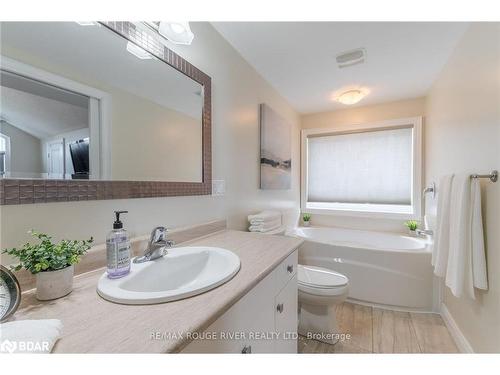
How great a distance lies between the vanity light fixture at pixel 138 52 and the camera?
0.97 metres

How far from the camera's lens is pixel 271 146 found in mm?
2283

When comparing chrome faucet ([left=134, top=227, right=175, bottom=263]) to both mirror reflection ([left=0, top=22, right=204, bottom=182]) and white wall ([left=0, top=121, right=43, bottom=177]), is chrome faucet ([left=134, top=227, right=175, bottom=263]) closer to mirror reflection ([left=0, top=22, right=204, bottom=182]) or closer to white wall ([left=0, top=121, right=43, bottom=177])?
mirror reflection ([left=0, top=22, right=204, bottom=182])

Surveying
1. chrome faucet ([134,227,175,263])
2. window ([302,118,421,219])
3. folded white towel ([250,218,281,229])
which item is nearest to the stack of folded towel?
folded white towel ([250,218,281,229])

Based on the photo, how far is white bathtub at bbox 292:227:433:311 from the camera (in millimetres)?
1923

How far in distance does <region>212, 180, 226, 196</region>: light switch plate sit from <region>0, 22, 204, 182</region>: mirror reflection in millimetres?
324

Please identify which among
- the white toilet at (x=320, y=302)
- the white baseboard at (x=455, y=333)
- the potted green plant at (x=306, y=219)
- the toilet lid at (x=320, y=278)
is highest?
the potted green plant at (x=306, y=219)

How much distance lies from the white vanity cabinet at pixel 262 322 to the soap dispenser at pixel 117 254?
384 millimetres

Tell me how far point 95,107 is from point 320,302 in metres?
1.72

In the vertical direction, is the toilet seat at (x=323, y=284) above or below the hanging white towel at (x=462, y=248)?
below

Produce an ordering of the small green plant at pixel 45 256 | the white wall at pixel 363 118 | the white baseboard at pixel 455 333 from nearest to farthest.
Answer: the small green plant at pixel 45 256 → the white baseboard at pixel 455 333 → the white wall at pixel 363 118

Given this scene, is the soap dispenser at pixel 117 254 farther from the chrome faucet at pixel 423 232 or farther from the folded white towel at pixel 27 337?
the chrome faucet at pixel 423 232
